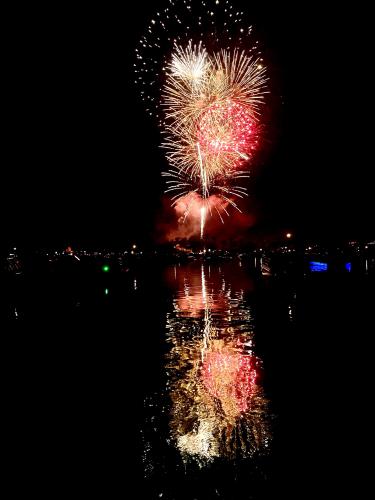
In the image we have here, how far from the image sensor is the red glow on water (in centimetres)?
549

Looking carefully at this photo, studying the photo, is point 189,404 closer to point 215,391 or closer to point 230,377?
point 215,391

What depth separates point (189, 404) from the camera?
17.8ft

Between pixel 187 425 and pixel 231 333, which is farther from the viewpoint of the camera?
pixel 231 333

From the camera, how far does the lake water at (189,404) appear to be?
12.6 ft

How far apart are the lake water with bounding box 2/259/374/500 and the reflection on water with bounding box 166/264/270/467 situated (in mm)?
20

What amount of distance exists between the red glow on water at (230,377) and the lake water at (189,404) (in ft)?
0.08

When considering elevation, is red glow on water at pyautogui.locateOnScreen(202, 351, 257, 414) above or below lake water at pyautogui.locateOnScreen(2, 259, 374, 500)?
above

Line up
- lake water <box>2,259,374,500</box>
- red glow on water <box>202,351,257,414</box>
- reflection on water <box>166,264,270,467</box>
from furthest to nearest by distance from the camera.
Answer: red glow on water <box>202,351,257,414</box> → reflection on water <box>166,264,270,467</box> → lake water <box>2,259,374,500</box>

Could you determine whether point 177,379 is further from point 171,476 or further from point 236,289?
point 236,289
